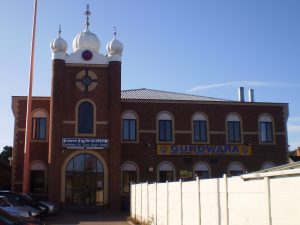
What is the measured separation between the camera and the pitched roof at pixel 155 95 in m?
40.3

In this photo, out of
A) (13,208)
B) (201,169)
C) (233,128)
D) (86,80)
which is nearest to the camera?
(13,208)

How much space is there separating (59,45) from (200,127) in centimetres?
1311

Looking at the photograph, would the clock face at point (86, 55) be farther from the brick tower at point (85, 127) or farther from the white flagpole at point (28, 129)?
the white flagpole at point (28, 129)

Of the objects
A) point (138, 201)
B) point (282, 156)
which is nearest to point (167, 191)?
point (138, 201)

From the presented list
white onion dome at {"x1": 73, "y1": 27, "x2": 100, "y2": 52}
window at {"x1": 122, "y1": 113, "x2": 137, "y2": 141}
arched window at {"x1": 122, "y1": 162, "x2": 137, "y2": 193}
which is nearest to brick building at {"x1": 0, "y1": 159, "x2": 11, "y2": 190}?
arched window at {"x1": 122, "y1": 162, "x2": 137, "y2": 193}

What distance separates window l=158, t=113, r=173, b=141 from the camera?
3812 cm

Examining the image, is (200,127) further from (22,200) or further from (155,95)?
(22,200)

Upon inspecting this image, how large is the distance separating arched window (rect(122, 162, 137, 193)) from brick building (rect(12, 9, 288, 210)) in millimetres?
79

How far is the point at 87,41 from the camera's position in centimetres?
3725

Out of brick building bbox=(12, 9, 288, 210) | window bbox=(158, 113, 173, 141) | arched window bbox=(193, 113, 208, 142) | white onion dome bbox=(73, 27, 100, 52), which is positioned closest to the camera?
brick building bbox=(12, 9, 288, 210)

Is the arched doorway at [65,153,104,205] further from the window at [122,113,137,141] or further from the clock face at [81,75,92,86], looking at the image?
the clock face at [81,75,92,86]

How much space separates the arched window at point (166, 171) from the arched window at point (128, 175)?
2.01 m

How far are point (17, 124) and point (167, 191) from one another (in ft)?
70.4

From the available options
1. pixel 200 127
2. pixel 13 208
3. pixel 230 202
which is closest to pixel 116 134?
pixel 200 127
